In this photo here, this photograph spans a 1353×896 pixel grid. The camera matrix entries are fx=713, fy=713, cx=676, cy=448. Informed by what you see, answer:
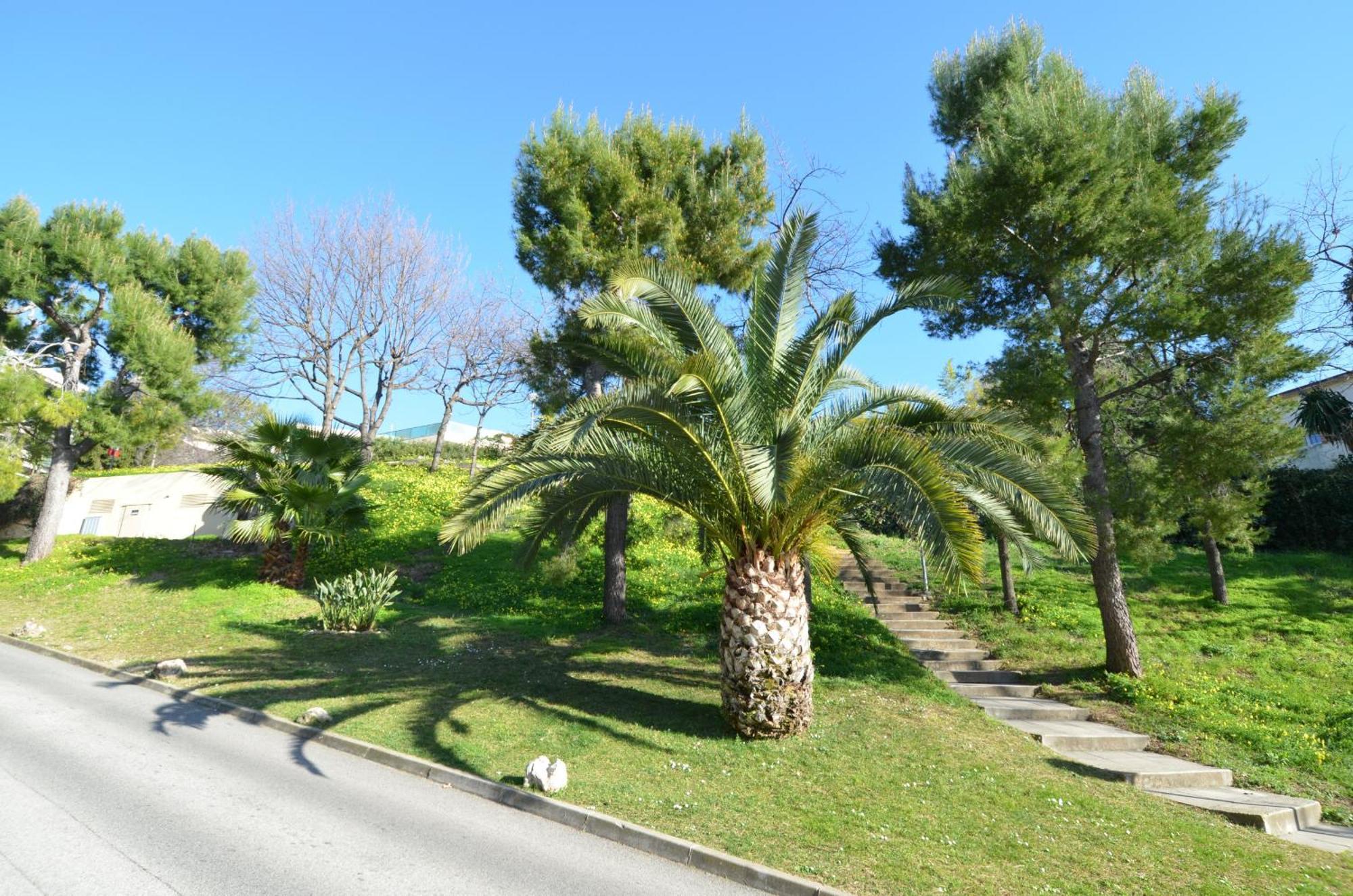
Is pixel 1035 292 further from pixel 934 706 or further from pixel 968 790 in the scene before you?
pixel 968 790

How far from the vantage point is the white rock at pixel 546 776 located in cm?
682

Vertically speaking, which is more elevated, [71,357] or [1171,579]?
[71,357]

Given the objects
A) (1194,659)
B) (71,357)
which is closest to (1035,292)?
(1194,659)

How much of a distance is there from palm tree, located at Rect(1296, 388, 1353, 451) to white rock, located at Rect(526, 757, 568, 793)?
21.6 m

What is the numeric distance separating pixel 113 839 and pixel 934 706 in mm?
9170

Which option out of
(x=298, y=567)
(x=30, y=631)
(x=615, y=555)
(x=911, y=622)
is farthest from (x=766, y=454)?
(x=30, y=631)

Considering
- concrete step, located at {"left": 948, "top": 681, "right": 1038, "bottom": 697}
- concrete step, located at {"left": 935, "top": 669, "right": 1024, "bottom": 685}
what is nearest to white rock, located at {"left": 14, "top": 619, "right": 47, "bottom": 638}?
concrete step, located at {"left": 935, "top": 669, "right": 1024, "bottom": 685}

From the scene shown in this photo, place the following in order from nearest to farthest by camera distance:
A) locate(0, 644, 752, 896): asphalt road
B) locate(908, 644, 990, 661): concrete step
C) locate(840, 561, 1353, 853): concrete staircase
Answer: locate(0, 644, 752, 896): asphalt road
locate(840, 561, 1353, 853): concrete staircase
locate(908, 644, 990, 661): concrete step

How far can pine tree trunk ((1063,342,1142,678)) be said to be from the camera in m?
11.7

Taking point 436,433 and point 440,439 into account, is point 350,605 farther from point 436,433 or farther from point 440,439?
point 436,433

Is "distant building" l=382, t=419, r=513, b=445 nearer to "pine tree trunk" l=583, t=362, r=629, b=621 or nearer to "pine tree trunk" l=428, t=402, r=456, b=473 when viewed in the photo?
"pine tree trunk" l=428, t=402, r=456, b=473

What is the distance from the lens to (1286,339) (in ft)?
39.9

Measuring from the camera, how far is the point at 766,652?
27.6ft

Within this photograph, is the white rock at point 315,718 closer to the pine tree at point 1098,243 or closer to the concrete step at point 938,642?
the concrete step at point 938,642
